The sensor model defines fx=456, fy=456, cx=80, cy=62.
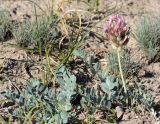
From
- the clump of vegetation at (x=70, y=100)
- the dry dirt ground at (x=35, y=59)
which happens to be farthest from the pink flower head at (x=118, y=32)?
the dry dirt ground at (x=35, y=59)

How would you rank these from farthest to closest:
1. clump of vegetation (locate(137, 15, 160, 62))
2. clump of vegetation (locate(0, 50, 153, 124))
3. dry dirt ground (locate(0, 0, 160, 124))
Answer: clump of vegetation (locate(137, 15, 160, 62))
dry dirt ground (locate(0, 0, 160, 124))
clump of vegetation (locate(0, 50, 153, 124))

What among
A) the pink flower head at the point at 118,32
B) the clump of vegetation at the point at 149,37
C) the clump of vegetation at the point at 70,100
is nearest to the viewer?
the pink flower head at the point at 118,32

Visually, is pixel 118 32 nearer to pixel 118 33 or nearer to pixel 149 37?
pixel 118 33

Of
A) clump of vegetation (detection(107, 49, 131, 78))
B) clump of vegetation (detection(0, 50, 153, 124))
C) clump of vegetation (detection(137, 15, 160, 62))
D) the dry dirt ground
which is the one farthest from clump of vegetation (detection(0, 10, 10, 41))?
clump of vegetation (detection(137, 15, 160, 62))

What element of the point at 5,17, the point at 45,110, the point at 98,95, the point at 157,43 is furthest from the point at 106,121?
the point at 5,17

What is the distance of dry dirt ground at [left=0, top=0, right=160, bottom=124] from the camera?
3080 mm

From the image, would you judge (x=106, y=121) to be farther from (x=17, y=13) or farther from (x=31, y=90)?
(x=17, y=13)

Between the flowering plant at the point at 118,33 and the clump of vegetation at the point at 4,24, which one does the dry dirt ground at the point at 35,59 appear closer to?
the clump of vegetation at the point at 4,24

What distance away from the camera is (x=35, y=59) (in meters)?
3.35

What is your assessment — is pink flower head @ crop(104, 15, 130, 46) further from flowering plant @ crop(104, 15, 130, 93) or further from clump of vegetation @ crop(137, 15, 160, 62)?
clump of vegetation @ crop(137, 15, 160, 62)

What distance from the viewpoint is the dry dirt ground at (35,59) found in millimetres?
3080

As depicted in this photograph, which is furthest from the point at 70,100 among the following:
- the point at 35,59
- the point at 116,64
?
the point at 35,59

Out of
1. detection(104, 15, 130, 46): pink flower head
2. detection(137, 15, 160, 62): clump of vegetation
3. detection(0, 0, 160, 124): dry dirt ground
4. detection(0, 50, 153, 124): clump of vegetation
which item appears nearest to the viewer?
detection(104, 15, 130, 46): pink flower head

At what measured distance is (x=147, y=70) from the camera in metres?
3.35
